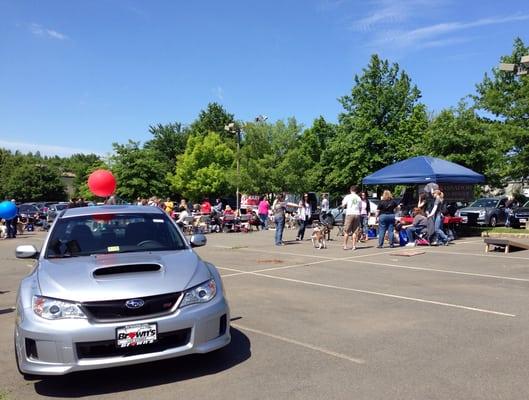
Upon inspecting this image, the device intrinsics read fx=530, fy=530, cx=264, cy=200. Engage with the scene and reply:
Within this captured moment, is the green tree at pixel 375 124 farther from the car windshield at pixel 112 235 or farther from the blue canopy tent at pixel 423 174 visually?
the car windshield at pixel 112 235

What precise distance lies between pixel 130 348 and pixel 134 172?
53.5 m

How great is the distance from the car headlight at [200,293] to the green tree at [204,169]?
181 feet

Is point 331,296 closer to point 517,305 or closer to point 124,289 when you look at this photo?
point 517,305

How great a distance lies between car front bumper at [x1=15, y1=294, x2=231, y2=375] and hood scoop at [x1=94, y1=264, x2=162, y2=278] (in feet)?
1.82

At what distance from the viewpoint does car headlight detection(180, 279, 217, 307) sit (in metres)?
4.66

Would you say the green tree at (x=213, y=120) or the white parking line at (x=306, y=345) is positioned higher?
the green tree at (x=213, y=120)

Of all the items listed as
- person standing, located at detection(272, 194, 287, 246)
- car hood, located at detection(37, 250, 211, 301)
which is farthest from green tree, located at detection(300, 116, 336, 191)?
car hood, located at detection(37, 250, 211, 301)

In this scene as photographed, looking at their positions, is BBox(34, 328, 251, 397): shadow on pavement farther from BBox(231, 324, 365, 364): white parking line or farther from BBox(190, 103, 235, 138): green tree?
BBox(190, 103, 235, 138): green tree

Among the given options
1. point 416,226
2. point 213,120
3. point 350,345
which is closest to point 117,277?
point 350,345

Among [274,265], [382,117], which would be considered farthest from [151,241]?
[382,117]

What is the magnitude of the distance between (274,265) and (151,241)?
22.9 ft

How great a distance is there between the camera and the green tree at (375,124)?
44.7m

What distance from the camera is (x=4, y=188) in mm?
75062

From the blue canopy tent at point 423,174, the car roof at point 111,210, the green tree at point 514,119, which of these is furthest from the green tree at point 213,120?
the car roof at point 111,210
